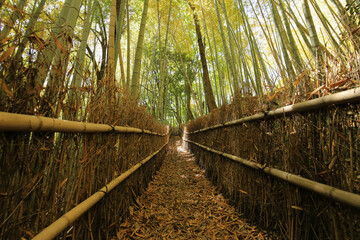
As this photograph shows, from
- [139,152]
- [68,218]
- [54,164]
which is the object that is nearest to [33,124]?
[54,164]

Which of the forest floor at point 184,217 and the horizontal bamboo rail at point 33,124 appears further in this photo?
the forest floor at point 184,217

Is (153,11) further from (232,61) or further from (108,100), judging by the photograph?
(108,100)

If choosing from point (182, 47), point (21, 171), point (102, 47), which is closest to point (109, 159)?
point (21, 171)

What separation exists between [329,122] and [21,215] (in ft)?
4.70

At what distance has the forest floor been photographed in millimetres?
1621

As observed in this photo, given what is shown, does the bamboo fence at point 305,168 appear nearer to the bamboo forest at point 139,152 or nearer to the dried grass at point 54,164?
the bamboo forest at point 139,152

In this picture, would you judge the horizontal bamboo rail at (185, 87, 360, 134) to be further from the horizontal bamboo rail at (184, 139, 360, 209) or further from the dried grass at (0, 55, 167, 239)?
the dried grass at (0, 55, 167, 239)

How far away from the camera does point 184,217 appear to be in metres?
1.96

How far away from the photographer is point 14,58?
0.64 meters

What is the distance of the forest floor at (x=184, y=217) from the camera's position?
1.62 meters

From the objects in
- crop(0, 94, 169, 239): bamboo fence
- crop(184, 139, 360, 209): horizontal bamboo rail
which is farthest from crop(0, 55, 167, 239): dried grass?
crop(184, 139, 360, 209): horizontal bamboo rail

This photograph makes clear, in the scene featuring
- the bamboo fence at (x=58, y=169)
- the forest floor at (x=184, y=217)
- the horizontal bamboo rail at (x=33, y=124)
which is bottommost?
the forest floor at (x=184, y=217)

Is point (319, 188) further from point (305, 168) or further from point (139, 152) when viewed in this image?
point (139, 152)

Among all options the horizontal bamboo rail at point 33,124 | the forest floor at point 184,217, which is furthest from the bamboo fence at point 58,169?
the forest floor at point 184,217
